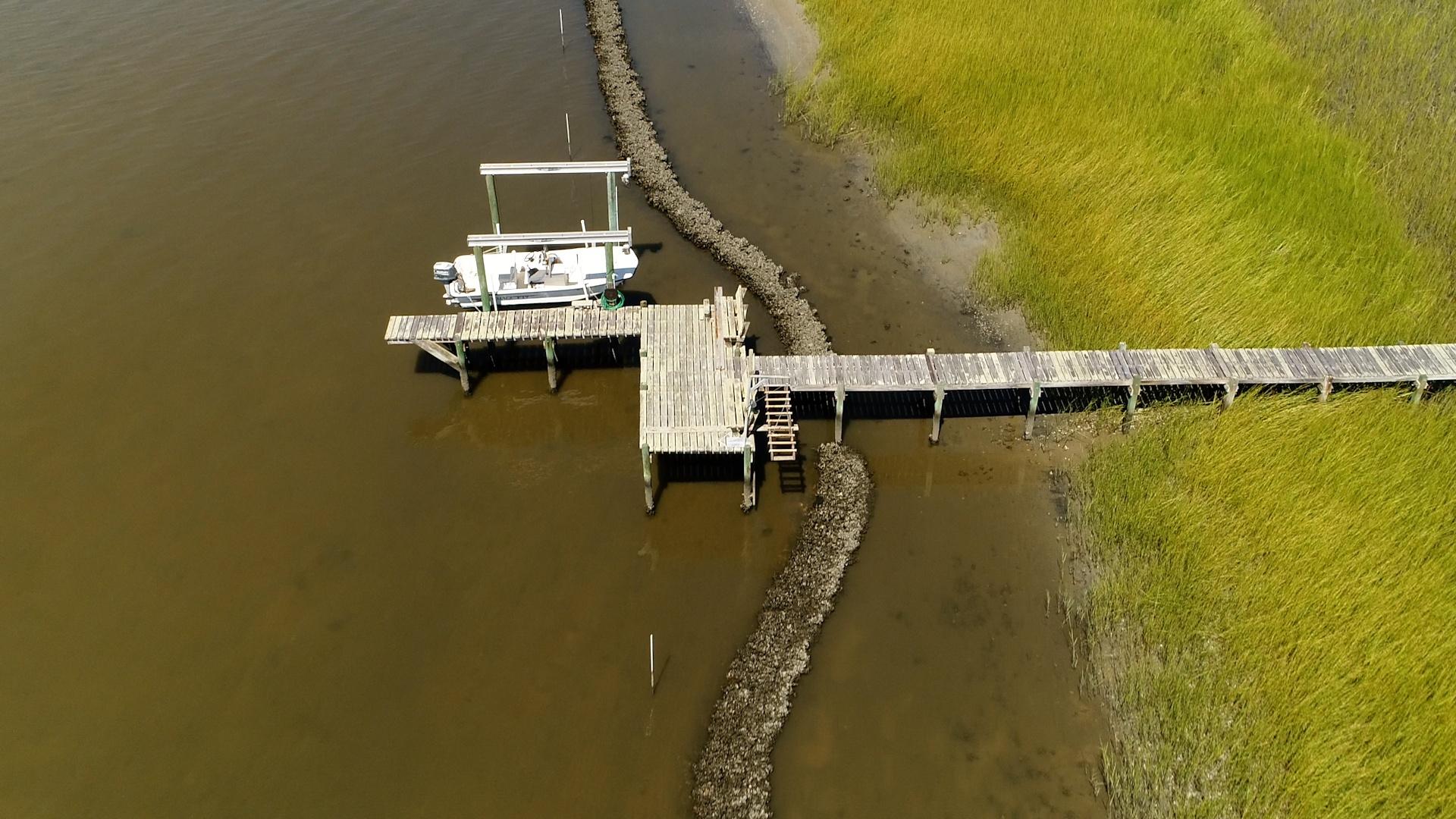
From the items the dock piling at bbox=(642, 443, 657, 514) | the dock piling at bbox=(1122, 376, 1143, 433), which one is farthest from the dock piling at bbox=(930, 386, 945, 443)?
the dock piling at bbox=(642, 443, 657, 514)

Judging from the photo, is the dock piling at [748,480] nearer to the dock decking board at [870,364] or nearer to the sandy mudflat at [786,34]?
the dock decking board at [870,364]

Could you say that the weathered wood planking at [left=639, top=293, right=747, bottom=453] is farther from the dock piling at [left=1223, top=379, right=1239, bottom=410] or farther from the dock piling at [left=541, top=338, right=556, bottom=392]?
the dock piling at [left=1223, top=379, right=1239, bottom=410]

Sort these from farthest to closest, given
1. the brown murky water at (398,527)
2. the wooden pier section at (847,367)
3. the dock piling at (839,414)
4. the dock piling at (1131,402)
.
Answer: the dock piling at (839,414), the dock piling at (1131,402), the wooden pier section at (847,367), the brown murky water at (398,527)

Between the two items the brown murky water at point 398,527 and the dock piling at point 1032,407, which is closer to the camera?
the brown murky water at point 398,527

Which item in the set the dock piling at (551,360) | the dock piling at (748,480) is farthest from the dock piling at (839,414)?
the dock piling at (551,360)

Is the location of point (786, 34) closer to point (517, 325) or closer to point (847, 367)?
point (847, 367)

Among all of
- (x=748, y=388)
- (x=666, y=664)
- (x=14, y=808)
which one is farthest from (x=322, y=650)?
(x=748, y=388)
